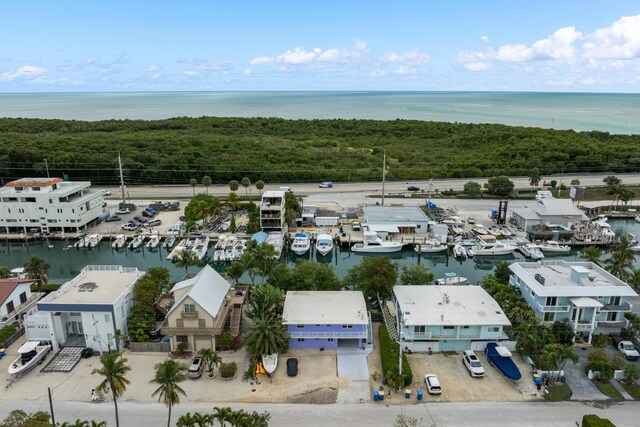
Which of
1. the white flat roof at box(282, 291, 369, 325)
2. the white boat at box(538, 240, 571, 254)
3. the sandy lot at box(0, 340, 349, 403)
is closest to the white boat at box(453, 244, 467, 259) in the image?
the white boat at box(538, 240, 571, 254)

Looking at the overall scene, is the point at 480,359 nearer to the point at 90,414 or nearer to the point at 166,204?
the point at 90,414

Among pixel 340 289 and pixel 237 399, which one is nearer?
pixel 237 399

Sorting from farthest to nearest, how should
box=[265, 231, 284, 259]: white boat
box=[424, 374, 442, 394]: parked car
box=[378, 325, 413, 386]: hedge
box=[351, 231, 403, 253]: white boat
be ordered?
box=[351, 231, 403, 253]: white boat < box=[265, 231, 284, 259]: white boat < box=[378, 325, 413, 386]: hedge < box=[424, 374, 442, 394]: parked car

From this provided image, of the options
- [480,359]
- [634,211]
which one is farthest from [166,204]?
[634,211]

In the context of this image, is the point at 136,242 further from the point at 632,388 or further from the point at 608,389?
the point at 632,388

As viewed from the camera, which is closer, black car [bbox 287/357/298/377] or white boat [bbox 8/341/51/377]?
white boat [bbox 8/341/51/377]

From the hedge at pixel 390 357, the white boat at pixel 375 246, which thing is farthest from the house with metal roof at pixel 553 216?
the hedge at pixel 390 357

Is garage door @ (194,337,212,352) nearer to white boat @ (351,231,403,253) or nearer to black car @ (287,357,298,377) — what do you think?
black car @ (287,357,298,377)

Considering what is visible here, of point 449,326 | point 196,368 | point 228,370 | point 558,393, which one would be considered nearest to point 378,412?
point 449,326

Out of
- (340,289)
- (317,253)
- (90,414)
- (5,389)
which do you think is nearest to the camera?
(90,414)
